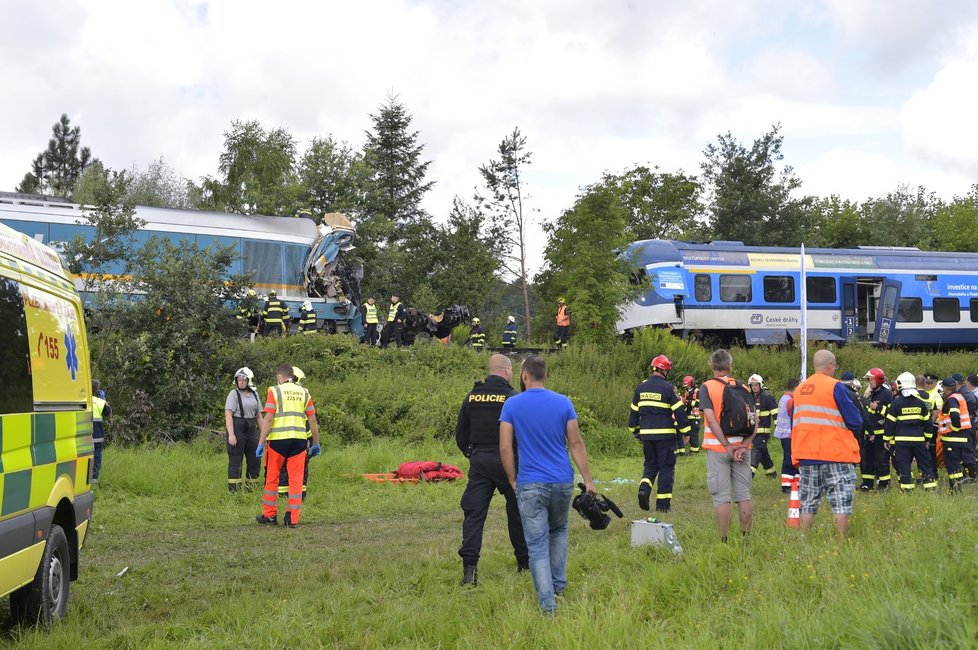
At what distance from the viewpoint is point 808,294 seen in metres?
29.0

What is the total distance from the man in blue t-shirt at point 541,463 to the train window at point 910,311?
26.1 m

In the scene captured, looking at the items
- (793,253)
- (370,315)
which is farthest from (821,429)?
(793,253)

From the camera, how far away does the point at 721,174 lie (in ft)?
180

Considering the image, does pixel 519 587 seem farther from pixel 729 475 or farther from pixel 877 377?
pixel 877 377

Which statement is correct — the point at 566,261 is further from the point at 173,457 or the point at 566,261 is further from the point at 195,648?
the point at 195,648

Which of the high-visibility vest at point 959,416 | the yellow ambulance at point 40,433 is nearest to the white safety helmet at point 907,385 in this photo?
the high-visibility vest at point 959,416

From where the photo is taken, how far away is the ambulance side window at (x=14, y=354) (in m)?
5.37

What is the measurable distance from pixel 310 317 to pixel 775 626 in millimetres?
20007

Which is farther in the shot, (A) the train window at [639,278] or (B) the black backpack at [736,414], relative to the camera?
(A) the train window at [639,278]

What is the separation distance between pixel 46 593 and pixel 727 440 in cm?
556

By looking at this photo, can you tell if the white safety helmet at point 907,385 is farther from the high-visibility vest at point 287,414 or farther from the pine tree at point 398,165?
the pine tree at point 398,165

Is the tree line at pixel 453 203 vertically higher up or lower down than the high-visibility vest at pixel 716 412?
higher up

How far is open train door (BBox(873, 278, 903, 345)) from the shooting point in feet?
96.9

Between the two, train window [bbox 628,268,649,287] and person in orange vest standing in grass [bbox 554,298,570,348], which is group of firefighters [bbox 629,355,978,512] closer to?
train window [bbox 628,268,649,287]
